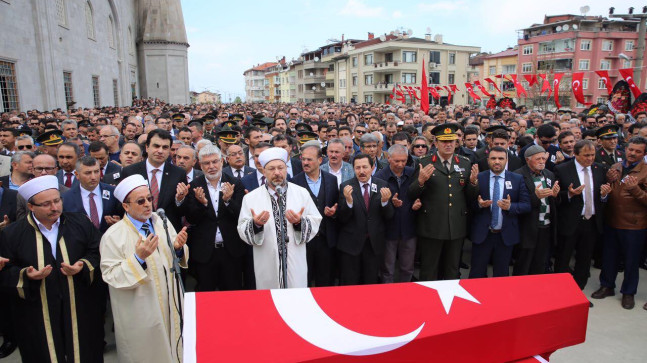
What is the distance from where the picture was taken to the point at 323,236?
4797 mm

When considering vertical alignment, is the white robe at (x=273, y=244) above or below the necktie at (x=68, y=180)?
below

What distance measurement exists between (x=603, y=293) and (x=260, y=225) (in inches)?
190

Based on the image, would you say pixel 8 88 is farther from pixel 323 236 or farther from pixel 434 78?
pixel 434 78

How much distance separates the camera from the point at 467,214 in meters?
5.23

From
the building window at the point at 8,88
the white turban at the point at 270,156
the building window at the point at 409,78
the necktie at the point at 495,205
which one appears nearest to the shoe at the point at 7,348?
the white turban at the point at 270,156

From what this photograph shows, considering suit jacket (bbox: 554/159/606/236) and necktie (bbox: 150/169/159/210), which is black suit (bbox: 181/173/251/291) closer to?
necktie (bbox: 150/169/159/210)

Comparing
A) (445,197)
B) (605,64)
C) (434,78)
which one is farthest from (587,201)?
(605,64)

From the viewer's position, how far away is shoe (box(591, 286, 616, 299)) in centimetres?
534

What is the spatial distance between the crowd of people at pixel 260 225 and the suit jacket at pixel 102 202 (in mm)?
14

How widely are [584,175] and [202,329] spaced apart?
5.32m

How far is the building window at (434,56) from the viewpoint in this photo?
5262 cm

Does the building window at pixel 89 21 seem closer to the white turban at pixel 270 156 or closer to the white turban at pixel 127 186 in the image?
the white turban at pixel 127 186

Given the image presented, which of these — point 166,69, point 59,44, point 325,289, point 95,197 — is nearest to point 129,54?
point 166,69

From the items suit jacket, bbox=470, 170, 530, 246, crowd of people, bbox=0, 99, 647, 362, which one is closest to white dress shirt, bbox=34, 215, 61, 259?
crowd of people, bbox=0, 99, 647, 362
